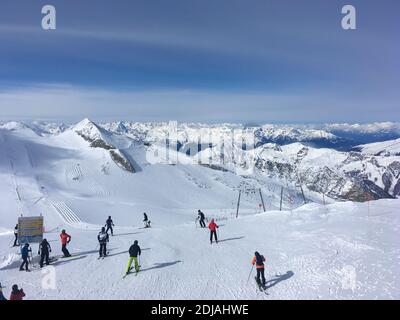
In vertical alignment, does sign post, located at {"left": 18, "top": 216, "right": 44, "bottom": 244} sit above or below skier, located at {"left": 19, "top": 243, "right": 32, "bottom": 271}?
above

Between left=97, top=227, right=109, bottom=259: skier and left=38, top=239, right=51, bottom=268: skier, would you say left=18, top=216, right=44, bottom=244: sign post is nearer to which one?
left=38, top=239, right=51, bottom=268: skier

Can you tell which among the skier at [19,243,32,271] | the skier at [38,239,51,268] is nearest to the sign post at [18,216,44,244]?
the skier at [38,239,51,268]

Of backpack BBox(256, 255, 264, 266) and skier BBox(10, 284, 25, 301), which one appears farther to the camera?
backpack BBox(256, 255, 264, 266)

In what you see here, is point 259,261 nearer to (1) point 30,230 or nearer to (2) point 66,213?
(1) point 30,230

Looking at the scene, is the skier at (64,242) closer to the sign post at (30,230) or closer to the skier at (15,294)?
the sign post at (30,230)

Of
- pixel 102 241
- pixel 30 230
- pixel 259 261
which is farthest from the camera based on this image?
pixel 30 230

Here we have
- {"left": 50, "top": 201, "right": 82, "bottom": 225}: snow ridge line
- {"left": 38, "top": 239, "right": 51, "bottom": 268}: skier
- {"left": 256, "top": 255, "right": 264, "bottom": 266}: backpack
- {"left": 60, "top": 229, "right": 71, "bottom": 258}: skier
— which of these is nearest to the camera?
{"left": 256, "top": 255, "right": 264, "bottom": 266}: backpack

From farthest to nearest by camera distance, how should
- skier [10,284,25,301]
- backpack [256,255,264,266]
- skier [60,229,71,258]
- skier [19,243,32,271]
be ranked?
skier [60,229,71,258]
skier [19,243,32,271]
backpack [256,255,264,266]
skier [10,284,25,301]

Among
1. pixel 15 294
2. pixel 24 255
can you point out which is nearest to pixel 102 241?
pixel 24 255

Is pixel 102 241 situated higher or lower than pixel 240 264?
higher
